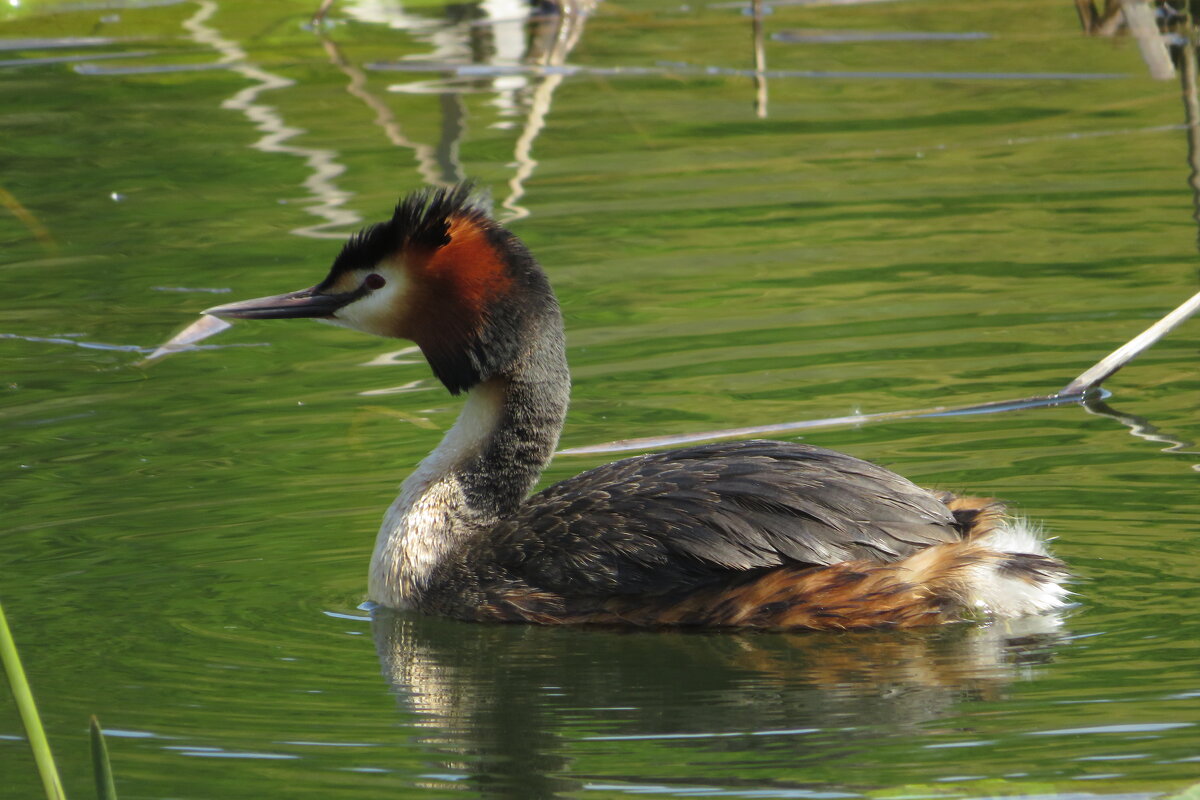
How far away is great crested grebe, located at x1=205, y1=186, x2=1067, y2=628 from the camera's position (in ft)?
17.3

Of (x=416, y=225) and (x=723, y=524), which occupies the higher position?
(x=416, y=225)

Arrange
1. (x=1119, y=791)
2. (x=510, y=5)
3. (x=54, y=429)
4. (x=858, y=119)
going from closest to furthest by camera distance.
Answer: (x=1119, y=791)
(x=54, y=429)
(x=858, y=119)
(x=510, y=5)

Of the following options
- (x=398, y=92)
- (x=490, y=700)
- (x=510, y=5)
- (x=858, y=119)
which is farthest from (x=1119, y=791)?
(x=510, y=5)

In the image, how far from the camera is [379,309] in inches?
235

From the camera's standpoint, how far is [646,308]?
28.9ft

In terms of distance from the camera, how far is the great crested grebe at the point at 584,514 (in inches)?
207

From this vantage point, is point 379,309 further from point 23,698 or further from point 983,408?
point 23,698

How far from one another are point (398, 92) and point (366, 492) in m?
6.44

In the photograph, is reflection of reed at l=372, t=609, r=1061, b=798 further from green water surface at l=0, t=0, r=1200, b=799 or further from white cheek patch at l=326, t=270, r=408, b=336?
white cheek patch at l=326, t=270, r=408, b=336

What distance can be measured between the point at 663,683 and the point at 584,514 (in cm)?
72

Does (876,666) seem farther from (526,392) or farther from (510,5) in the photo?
(510,5)

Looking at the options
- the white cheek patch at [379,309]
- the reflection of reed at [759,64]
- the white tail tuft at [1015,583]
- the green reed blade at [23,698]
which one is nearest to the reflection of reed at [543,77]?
the reflection of reed at [759,64]

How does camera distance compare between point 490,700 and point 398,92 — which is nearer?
point 490,700

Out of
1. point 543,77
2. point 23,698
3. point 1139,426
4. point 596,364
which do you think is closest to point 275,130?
point 543,77
